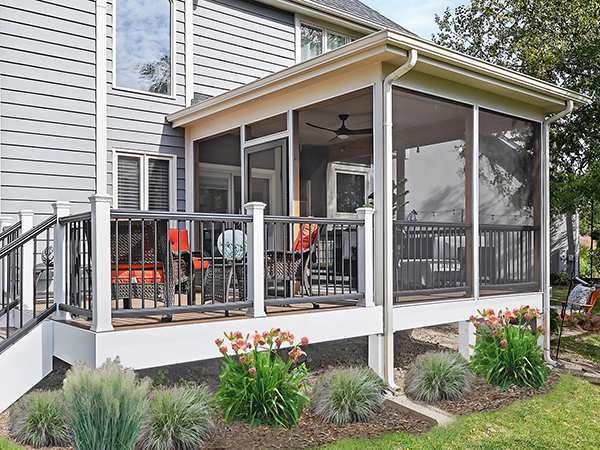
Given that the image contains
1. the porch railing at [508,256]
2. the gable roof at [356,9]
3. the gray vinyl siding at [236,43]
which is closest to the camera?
the porch railing at [508,256]

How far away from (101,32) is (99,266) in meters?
4.70

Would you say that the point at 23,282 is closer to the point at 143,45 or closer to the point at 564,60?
the point at 143,45

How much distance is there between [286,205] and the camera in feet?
21.3

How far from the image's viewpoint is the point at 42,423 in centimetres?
419

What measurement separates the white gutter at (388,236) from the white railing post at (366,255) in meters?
0.14

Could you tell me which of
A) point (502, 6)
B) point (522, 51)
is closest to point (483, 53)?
point (502, 6)

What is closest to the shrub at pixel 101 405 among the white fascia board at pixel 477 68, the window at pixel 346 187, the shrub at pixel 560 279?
the white fascia board at pixel 477 68

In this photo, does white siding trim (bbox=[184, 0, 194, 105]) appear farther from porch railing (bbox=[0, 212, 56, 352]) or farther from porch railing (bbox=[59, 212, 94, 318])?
porch railing (bbox=[59, 212, 94, 318])

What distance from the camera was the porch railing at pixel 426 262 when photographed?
5711mm

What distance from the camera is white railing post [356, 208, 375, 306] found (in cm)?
527

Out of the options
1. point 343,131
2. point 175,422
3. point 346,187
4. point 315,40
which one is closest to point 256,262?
point 175,422

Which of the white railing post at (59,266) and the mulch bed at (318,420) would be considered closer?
the mulch bed at (318,420)

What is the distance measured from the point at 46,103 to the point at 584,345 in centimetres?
843

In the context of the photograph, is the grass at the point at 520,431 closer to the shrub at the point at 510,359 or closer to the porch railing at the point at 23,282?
the shrub at the point at 510,359
